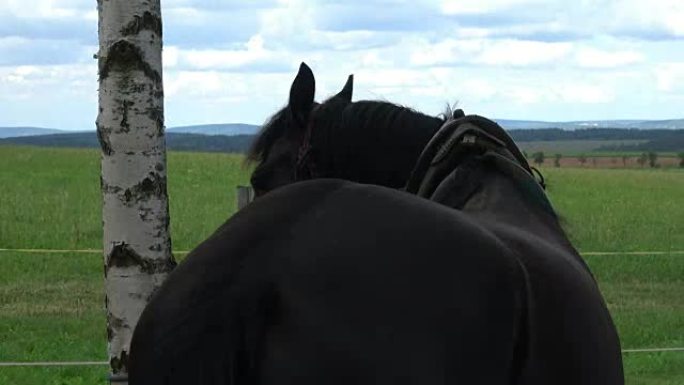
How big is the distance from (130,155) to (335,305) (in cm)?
179

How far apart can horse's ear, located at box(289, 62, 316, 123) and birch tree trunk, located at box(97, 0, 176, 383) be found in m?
0.51

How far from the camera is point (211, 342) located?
185 centimetres

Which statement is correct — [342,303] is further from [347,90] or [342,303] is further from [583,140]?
[583,140]

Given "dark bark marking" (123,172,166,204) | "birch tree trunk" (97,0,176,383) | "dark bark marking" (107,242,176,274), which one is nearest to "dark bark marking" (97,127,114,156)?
"birch tree trunk" (97,0,176,383)

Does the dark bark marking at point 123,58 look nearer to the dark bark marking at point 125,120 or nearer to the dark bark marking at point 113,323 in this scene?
the dark bark marking at point 125,120

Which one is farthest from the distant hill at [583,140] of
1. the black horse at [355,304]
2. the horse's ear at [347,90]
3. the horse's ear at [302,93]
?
Answer: the black horse at [355,304]

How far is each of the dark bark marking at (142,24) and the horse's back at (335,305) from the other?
5.60 feet

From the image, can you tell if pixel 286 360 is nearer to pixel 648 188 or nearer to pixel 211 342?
pixel 211 342

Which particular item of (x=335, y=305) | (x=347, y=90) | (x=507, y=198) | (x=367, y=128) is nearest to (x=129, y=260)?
(x=367, y=128)

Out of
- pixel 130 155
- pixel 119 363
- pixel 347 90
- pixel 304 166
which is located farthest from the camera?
pixel 347 90

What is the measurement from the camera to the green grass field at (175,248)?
845 centimetres

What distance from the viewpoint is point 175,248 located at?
1485 centimetres

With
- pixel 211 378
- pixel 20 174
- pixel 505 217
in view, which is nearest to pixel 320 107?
pixel 505 217

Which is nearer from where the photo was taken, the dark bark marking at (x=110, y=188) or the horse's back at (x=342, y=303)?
the horse's back at (x=342, y=303)
